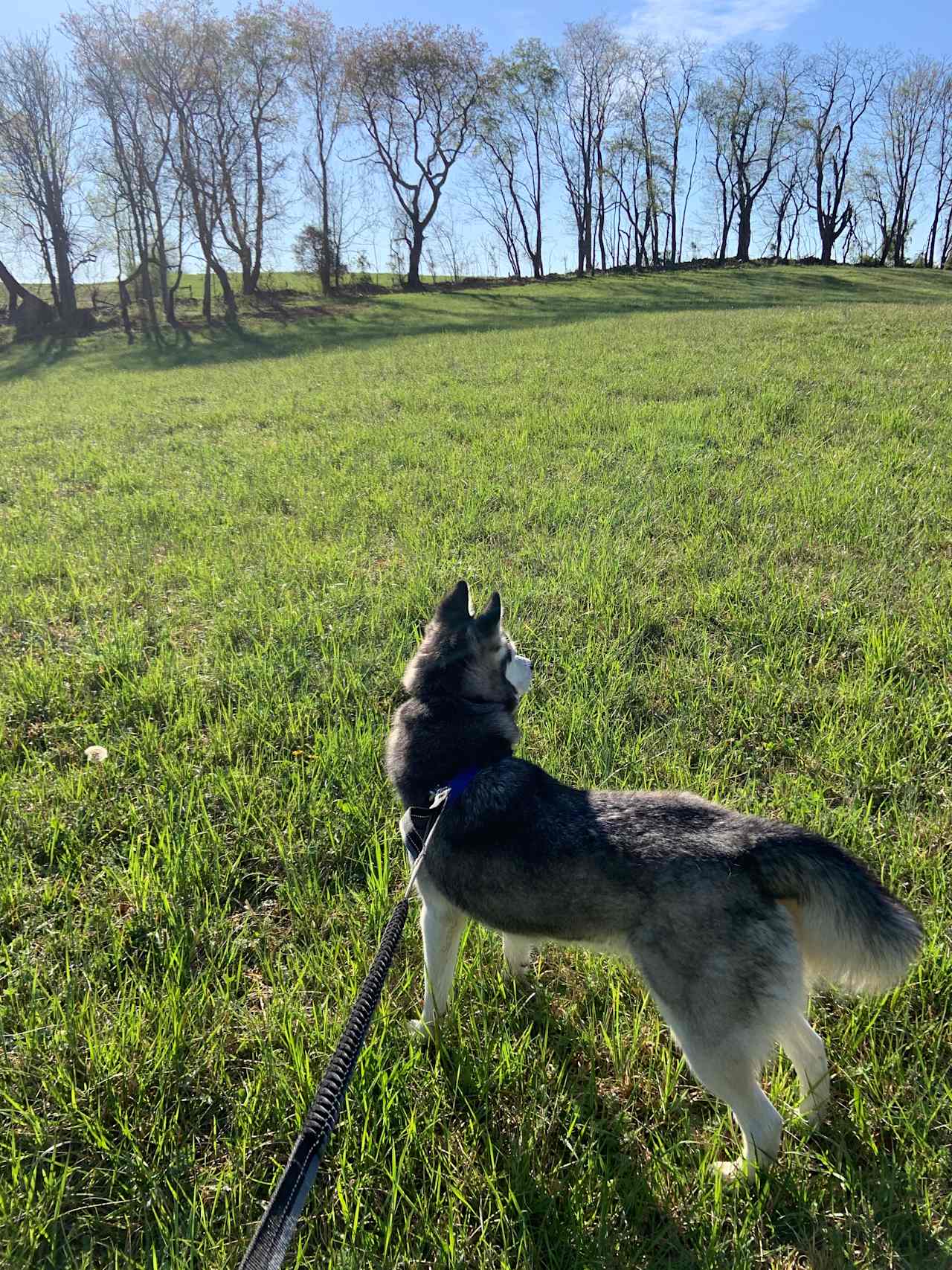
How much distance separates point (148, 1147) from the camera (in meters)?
2.01

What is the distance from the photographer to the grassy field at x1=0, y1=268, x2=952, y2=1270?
1899mm

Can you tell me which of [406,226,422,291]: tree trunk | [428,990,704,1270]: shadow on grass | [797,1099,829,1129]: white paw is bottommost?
[428,990,704,1270]: shadow on grass

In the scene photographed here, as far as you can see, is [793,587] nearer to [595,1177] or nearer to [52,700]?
[595,1177]

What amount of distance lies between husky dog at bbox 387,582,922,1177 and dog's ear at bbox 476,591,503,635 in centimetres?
68

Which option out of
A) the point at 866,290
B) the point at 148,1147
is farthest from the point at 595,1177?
the point at 866,290

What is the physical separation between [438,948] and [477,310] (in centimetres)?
3926

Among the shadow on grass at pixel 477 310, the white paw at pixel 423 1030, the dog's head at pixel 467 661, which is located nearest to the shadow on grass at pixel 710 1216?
the white paw at pixel 423 1030

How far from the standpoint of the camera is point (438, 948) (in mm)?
2410

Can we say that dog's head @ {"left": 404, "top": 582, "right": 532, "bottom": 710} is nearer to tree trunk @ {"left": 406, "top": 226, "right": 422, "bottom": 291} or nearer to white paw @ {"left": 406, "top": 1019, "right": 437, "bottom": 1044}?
white paw @ {"left": 406, "top": 1019, "right": 437, "bottom": 1044}

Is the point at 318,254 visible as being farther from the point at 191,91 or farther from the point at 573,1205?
the point at 573,1205

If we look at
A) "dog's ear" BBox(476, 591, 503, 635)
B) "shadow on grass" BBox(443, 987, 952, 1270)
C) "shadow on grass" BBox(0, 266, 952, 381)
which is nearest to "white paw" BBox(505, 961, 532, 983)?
"shadow on grass" BBox(443, 987, 952, 1270)

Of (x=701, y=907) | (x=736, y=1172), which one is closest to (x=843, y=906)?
(x=701, y=907)

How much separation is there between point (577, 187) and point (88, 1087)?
236ft

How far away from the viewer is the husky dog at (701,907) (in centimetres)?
188
